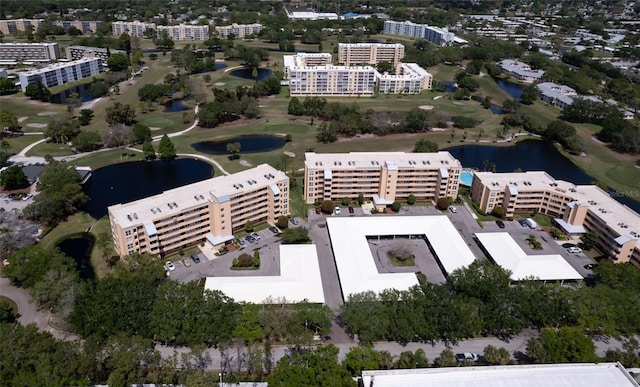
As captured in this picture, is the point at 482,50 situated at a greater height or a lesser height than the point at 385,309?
greater

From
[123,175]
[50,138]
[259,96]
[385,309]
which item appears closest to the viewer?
[385,309]

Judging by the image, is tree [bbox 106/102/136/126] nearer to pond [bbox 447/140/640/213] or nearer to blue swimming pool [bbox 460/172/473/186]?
pond [bbox 447/140/640/213]

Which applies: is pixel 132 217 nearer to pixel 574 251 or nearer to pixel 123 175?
pixel 123 175

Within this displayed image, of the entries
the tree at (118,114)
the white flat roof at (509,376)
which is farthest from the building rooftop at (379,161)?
the tree at (118,114)

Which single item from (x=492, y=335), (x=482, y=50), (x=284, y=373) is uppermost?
(x=482, y=50)

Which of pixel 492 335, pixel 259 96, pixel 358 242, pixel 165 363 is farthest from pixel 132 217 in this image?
pixel 259 96

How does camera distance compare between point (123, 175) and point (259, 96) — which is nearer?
point (123, 175)

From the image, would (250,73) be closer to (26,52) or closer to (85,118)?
(85,118)
